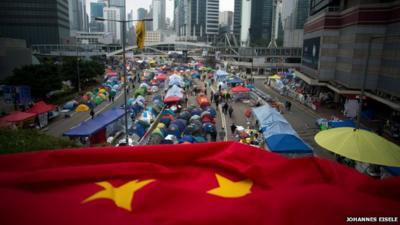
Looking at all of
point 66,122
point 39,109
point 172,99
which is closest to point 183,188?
point 39,109

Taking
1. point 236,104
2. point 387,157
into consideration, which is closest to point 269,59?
point 236,104

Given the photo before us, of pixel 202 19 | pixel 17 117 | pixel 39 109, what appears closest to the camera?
pixel 17 117

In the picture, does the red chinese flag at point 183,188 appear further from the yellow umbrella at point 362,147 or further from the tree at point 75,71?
the tree at point 75,71

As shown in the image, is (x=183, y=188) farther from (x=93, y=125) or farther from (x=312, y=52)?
(x=312, y=52)

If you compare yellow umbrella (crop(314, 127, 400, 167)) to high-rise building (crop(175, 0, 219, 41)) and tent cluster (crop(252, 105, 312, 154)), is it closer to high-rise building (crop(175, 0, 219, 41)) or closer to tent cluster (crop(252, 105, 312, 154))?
tent cluster (crop(252, 105, 312, 154))

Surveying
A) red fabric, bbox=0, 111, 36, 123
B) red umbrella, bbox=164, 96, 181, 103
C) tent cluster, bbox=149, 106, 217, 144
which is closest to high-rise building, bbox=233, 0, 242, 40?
red umbrella, bbox=164, 96, 181, 103

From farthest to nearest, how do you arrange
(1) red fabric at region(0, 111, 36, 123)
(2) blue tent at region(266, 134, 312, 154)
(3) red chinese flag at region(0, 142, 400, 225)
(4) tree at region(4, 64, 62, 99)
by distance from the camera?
1. (4) tree at region(4, 64, 62, 99)
2. (1) red fabric at region(0, 111, 36, 123)
3. (2) blue tent at region(266, 134, 312, 154)
4. (3) red chinese flag at region(0, 142, 400, 225)

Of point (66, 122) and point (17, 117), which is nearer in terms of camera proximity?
point (17, 117)

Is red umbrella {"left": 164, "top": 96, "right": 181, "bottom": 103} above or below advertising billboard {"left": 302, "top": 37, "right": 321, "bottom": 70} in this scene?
below

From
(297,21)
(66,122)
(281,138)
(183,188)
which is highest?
(297,21)
